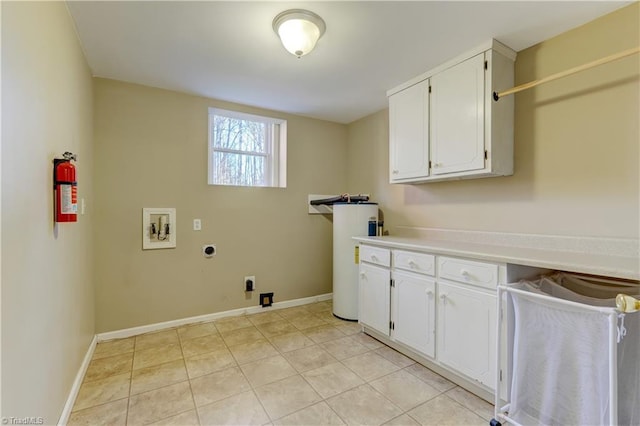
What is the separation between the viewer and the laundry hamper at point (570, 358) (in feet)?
4.15

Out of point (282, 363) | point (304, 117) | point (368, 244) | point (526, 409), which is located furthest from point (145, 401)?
point (304, 117)

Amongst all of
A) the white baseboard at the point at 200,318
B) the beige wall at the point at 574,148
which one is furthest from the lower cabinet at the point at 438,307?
the white baseboard at the point at 200,318

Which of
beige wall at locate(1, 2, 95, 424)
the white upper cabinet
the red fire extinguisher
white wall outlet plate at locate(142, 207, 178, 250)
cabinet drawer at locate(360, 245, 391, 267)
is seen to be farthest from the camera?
white wall outlet plate at locate(142, 207, 178, 250)

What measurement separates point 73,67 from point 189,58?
772mm

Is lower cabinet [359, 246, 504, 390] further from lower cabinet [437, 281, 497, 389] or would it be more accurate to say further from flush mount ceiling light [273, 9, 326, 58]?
flush mount ceiling light [273, 9, 326, 58]

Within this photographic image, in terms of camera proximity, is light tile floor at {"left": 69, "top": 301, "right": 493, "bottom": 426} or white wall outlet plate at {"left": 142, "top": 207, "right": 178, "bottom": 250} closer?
light tile floor at {"left": 69, "top": 301, "right": 493, "bottom": 426}

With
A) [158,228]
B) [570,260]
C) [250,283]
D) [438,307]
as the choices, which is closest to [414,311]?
[438,307]

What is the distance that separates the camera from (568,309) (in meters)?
1.37

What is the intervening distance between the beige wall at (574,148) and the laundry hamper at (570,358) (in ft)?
1.60

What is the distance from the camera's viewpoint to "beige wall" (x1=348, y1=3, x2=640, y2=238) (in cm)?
174

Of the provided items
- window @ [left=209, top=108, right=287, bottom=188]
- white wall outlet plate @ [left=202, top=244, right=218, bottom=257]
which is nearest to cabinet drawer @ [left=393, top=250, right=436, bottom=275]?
window @ [left=209, top=108, right=287, bottom=188]

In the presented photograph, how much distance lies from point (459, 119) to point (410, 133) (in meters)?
0.49

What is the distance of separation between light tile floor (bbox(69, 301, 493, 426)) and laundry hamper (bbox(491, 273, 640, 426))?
350 millimetres

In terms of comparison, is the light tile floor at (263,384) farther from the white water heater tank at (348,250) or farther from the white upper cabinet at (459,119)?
the white upper cabinet at (459,119)
